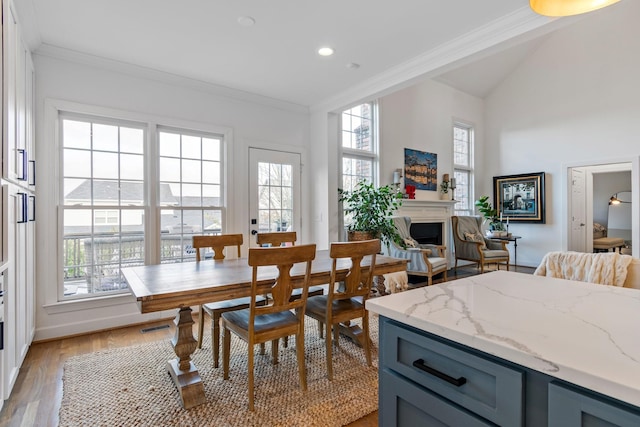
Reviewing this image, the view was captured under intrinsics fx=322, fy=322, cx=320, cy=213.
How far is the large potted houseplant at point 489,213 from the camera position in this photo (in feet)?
21.9

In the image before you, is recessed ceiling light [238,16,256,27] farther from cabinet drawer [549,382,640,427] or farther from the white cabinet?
cabinet drawer [549,382,640,427]

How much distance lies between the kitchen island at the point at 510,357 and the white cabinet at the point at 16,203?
2140mm

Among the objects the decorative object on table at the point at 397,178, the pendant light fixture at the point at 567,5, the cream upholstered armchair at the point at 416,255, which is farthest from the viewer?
the decorative object on table at the point at 397,178

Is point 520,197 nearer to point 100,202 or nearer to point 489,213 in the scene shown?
point 489,213

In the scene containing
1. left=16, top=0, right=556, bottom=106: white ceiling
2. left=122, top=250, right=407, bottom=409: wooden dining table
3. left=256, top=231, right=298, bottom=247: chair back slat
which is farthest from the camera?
left=256, top=231, right=298, bottom=247: chair back slat

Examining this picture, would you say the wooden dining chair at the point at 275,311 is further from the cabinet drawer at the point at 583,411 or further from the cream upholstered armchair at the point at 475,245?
the cream upholstered armchair at the point at 475,245

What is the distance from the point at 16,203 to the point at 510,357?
9.33ft

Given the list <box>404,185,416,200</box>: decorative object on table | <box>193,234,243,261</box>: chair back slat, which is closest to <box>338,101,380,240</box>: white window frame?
<box>404,185,416,200</box>: decorative object on table

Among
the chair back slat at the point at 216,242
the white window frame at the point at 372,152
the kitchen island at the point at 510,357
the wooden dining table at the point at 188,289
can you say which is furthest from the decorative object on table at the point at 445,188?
the kitchen island at the point at 510,357

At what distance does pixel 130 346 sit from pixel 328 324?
6.13 ft

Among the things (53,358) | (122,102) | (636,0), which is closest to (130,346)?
(53,358)

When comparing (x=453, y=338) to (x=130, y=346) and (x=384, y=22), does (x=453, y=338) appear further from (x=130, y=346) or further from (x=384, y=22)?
(x=130, y=346)

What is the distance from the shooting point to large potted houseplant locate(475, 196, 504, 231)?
21.9ft

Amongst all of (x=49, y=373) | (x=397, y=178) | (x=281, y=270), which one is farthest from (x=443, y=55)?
(x=49, y=373)
